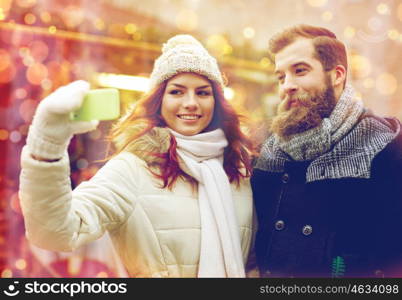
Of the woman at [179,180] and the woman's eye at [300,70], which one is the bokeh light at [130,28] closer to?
the woman at [179,180]

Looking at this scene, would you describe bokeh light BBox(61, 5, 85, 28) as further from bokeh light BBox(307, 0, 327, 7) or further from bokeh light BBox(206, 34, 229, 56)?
bokeh light BBox(307, 0, 327, 7)

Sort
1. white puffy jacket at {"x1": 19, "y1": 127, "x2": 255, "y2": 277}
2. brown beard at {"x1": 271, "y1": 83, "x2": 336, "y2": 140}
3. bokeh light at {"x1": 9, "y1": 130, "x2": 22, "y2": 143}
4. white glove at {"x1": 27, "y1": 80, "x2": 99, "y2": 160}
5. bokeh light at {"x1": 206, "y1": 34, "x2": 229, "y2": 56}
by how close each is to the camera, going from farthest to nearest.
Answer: bokeh light at {"x1": 9, "y1": 130, "x2": 22, "y2": 143}, bokeh light at {"x1": 206, "y1": 34, "x2": 229, "y2": 56}, brown beard at {"x1": 271, "y1": 83, "x2": 336, "y2": 140}, white puffy jacket at {"x1": 19, "y1": 127, "x2": 255, "y2": 277}, white glove at {"x1": 27, "y1": 80, "x2": 99, "y2": 160}

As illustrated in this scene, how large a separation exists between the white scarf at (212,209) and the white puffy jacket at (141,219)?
4 cm

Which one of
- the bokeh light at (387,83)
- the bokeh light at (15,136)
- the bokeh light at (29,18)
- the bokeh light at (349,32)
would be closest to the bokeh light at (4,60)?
the bokeh light at (29,18)

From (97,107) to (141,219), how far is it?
1.59ft

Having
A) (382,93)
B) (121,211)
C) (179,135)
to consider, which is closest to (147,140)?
(179,135)

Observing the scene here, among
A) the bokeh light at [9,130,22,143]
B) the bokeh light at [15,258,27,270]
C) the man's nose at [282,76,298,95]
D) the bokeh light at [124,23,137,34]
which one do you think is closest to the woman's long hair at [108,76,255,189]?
the man's nose at [282,76,298,95]

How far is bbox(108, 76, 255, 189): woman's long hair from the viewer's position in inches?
74.0

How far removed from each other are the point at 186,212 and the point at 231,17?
80 cm

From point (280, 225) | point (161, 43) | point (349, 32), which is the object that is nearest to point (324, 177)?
point (280, 225)

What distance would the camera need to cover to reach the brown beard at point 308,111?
1.92 metres

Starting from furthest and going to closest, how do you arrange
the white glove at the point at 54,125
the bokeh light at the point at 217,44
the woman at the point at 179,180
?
the bokeh light at the point at 217,44 → the woman at the point at 179,180 → the white glove at the point at 54,125

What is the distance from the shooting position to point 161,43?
6.68 ft

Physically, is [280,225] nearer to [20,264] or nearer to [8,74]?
[20,264]
